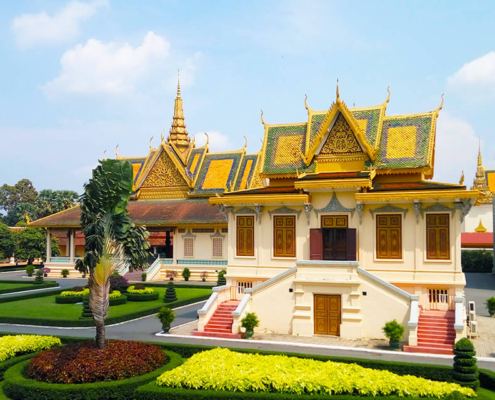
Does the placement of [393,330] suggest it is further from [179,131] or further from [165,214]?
[179,131]

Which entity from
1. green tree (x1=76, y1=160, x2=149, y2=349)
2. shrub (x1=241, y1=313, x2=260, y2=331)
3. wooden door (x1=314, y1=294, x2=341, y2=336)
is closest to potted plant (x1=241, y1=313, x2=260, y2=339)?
shrub (x1=241, y1=313, x2=260, y2=331)

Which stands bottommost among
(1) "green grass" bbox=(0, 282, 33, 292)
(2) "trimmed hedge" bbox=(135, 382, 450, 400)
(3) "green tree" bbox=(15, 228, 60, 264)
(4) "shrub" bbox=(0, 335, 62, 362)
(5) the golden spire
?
(1) "green grass" bbox=(0, 282, 33, 292)

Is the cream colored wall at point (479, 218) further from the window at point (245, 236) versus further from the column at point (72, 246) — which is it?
the window at point (245, 236)

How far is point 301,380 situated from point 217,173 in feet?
111

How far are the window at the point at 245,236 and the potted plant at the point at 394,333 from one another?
6912mm

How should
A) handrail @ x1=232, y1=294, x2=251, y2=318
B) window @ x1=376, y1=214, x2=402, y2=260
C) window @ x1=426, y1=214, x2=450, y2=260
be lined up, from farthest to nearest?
window @ x1=376, y1=214, x2=402, y2=260, window @ x1=426, y1=214, x2=450, y2=260, handrail @ x1=232, y1=294, x2=251, y2=318

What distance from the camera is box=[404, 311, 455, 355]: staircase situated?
1716 centimetres

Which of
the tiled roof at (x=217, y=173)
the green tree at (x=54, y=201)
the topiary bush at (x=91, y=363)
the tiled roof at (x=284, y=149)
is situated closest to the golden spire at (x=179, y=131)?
the tiled roof at (x=217, y=173)

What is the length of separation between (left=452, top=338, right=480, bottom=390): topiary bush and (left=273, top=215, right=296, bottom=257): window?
9.66m

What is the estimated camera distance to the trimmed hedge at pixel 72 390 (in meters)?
12.0

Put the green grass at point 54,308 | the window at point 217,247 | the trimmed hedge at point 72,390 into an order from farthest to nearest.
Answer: the window at point 217,247, the green grass at point 54,308, the trimmed hedge at point 72,390

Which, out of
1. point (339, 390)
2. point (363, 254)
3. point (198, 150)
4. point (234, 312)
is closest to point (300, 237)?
point (363, 254)

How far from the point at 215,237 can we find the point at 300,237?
18.4 metres

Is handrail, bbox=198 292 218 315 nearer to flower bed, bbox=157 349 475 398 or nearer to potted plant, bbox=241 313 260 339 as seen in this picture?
potted plant, bbox=241 313 260 339
